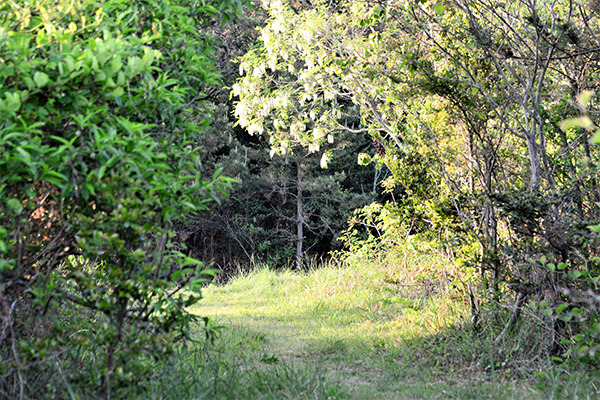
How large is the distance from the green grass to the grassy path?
11mm

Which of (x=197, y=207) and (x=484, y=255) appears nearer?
(x=197, y=207)

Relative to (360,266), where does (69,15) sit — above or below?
above

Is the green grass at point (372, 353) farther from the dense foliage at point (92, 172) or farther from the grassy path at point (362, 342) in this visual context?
the dense foliage at point (92, 172)

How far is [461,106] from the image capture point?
4371 millimetres

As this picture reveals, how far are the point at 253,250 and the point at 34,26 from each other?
12.7 metres

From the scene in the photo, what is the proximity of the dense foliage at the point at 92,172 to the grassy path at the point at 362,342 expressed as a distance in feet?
3.53

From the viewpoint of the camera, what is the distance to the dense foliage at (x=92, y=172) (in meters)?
2.04

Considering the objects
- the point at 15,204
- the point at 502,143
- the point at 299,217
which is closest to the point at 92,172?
the point at 15,204

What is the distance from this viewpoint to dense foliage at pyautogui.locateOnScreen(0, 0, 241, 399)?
204 cm

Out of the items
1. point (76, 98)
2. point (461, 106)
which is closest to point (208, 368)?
point (76, 98)

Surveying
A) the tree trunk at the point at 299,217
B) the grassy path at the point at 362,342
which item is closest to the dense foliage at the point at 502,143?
the grassy path at the point at 362,342

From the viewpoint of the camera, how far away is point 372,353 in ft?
14.5

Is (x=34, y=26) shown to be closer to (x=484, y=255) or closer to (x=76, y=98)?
(x=76, y=98)

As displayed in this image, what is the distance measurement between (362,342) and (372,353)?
0.35 metres
